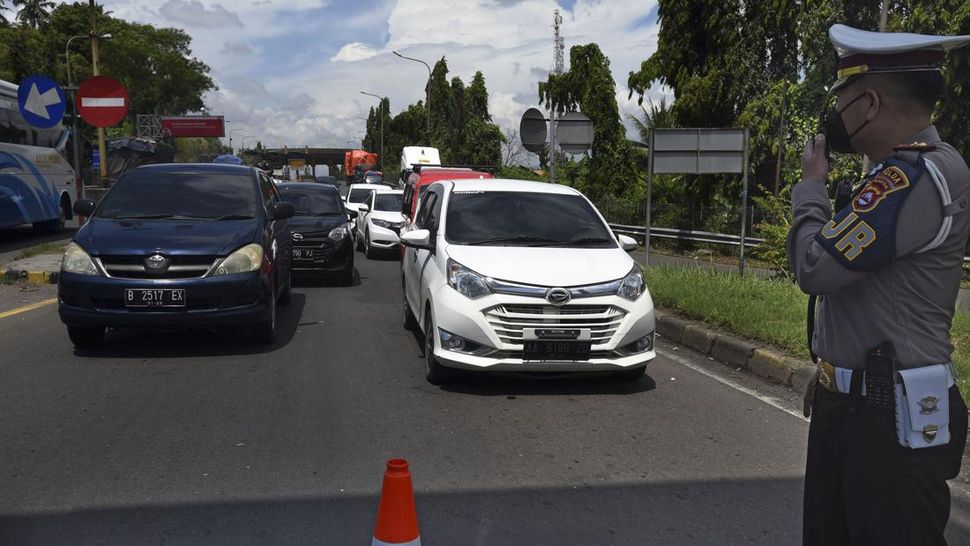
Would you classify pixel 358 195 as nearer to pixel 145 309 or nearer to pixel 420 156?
pixel 420 156

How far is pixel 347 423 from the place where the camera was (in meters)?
5.46

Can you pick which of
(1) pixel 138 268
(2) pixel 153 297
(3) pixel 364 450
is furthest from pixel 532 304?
(1) pixel 138 268

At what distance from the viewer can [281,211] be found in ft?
28.5

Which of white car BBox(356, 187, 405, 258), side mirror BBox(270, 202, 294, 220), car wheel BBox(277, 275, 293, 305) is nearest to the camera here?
side mirror BBox(270, 202, 294, 220)

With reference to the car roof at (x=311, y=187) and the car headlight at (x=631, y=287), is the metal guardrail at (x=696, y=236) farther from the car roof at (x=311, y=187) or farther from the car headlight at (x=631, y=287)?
the car headlight at (x=631, y=287)

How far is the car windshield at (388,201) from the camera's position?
1903 cm

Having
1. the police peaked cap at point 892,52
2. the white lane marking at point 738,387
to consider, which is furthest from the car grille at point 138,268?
the police peaked cap at point 892,52

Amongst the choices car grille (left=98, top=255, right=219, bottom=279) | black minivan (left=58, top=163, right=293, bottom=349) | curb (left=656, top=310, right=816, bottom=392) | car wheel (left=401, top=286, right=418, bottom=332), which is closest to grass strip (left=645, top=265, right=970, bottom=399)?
curb (left=656, top=310, right=816, bottom=392)

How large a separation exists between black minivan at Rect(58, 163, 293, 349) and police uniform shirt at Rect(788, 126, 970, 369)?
592cm

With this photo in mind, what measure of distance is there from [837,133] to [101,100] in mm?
13884

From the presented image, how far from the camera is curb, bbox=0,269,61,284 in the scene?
12.2 meters

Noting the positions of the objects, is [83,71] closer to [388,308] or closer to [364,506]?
[388,308]

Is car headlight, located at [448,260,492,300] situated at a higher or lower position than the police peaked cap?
lower

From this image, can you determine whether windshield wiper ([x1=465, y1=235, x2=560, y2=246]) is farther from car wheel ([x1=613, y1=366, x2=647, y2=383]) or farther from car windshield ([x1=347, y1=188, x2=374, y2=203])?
car windshield ([x1=347, y1=188, x2=374, y2=203])
